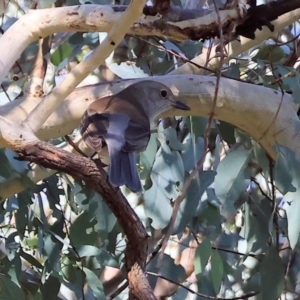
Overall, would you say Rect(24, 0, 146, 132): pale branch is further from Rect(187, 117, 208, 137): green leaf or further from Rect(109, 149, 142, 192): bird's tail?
Answer: Rect(187, 117, 208, 137): green leaf

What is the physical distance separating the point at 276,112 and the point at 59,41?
1.04 meters

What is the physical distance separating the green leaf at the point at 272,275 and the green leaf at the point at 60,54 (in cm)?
93

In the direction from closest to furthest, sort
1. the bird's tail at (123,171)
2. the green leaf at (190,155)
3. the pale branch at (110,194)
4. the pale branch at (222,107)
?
1. the pale branch at (110,194)
2. the bird's tail at (123,171)
3. the pale branch at (222,107)
4. the green leaf at (190,155)

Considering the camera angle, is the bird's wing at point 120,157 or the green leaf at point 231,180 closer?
the bird's wing at point 120,157

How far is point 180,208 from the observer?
1.62 meters

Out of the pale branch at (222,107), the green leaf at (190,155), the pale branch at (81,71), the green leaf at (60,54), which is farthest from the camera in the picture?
the green leaf at (60,54)

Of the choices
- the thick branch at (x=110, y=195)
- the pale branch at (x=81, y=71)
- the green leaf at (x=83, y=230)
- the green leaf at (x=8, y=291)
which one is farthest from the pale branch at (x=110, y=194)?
the green leaf at (x=83, y=230)

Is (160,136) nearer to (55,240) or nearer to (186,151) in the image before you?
(186,151)

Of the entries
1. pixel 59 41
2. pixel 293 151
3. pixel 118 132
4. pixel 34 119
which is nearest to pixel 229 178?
pixel 293 151

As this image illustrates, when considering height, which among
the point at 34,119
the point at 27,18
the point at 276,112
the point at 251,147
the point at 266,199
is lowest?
the point at 266,199

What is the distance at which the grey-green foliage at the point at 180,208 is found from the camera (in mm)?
1468

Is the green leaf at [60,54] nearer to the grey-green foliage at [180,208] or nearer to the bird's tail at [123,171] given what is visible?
the grey-green foliage at [180,208]

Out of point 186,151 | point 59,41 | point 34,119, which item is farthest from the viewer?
point 59,41

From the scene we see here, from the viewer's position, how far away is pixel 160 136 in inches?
67.2
